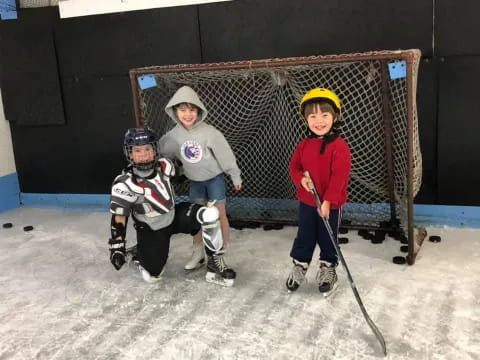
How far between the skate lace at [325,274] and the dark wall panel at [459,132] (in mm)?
1279

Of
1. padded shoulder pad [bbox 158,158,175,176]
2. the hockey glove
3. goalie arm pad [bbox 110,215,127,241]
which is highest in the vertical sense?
padded shoulder pad [bbox 158,158,175,176]

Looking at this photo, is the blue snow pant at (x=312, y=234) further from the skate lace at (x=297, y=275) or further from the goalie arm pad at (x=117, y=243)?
the goalie arm pad at (x=117, y=243)

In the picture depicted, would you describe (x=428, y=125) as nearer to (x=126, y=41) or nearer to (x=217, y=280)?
(x=217, y=280)

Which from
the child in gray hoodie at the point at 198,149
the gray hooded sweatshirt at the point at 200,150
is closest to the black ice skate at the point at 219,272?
the child in gray hoodie at the point at 198,149

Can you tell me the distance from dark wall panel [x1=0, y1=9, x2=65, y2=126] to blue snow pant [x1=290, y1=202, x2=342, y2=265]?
2.58 metres

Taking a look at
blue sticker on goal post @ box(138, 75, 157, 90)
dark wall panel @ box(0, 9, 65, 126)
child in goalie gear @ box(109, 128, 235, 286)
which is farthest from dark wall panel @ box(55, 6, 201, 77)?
child in goalie gear @ box(109, 128, 235, 286)

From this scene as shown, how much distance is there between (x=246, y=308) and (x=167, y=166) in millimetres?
836

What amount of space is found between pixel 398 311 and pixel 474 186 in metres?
1.42

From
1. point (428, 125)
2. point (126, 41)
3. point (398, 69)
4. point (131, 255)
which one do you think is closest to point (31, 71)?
point (126, 41)

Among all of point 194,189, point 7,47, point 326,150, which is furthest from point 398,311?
point 7,47

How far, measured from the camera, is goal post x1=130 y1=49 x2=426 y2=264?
8.98 ft

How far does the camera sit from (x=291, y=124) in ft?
10.7

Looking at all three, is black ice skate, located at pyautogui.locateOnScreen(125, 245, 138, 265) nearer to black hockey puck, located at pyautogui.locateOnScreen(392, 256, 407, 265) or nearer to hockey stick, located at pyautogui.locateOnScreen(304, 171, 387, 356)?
hockey stick, located at pyautogui.locateOnScreen(304, 171, 387, 356)

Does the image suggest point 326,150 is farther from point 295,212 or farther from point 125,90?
point 125,90
